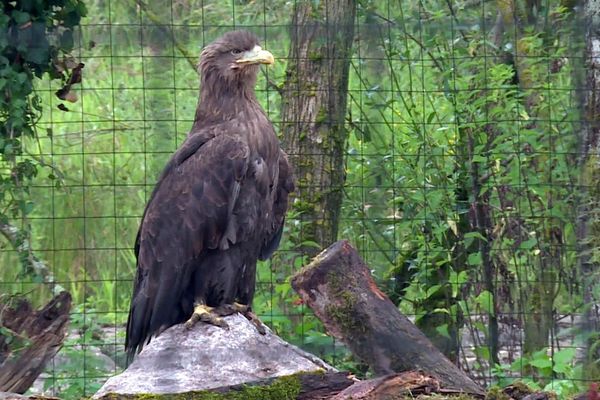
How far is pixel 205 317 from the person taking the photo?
4.34 meters

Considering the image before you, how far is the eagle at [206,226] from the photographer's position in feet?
15.0

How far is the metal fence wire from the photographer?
539 cm

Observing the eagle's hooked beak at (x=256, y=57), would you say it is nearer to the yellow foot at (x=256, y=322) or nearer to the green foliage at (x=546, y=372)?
the yellow foot at (x=256, y=322)

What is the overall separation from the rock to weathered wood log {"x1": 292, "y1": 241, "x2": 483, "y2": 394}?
6.3 inches

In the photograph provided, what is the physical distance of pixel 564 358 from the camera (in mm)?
5344

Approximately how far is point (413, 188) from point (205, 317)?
1.44 m

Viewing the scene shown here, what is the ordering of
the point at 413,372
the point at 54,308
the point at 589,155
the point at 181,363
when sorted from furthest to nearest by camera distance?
the point at 54,308 < the point at 589,155 < the point at 181,363 < the point at 413,372

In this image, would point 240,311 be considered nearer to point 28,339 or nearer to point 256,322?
point 256,322

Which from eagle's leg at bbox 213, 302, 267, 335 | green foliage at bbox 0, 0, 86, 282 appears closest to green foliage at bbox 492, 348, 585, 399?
eagle's leg at bbox 213, 302, 267, 335

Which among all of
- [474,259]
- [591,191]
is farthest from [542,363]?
[591,191]

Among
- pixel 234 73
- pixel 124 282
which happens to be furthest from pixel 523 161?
pixel 124 282

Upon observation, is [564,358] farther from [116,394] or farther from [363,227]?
[116,394]

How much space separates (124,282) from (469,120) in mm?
1789

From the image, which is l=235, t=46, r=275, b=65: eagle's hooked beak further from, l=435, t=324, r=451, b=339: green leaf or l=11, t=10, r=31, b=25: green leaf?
l=435, t=324, r=451, b=339: green leaf
